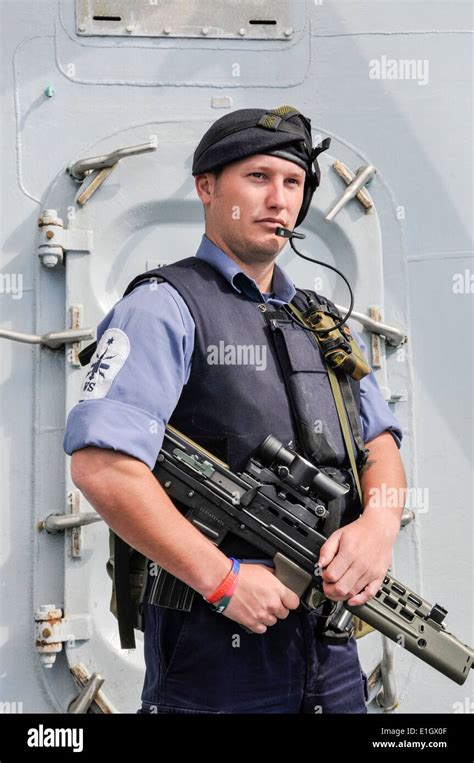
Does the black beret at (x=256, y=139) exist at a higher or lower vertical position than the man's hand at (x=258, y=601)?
higher

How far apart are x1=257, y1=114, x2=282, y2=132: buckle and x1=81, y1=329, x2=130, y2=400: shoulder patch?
541mm

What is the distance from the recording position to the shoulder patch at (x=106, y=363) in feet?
6.36

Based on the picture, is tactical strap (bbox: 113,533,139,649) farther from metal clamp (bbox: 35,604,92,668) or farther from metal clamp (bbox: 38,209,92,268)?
metal clamp (bbox: 38,209,92,268)

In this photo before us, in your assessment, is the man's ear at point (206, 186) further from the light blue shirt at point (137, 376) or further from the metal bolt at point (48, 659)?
the metal bolt at point (48, 659)

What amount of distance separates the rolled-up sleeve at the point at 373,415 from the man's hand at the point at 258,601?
492 millimetres

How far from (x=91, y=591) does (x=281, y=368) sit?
3.38 ft

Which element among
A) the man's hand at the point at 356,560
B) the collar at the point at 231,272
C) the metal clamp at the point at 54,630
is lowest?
the metal clamp at the point at 54,630

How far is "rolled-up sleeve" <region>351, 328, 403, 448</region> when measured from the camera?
2.33m

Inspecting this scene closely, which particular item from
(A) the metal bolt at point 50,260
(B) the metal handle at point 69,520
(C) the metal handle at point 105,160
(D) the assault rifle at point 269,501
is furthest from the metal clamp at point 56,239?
(D) the assault rifle at point 269,501

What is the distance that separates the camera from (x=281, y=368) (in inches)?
83.4

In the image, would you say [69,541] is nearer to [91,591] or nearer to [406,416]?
[91,591]

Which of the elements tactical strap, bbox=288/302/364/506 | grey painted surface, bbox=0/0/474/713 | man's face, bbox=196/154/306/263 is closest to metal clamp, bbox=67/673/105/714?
grey painted surface, bbox=0/0/474/713

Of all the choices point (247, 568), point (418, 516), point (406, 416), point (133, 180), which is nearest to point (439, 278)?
point (406, 416)
